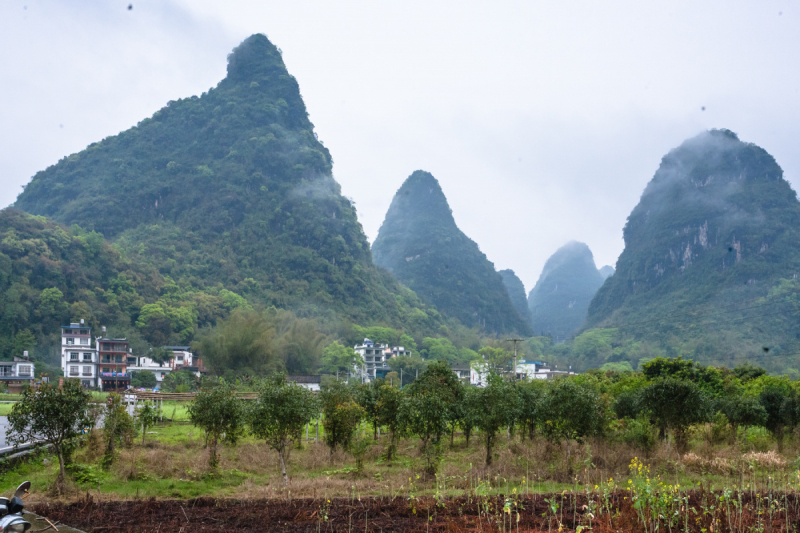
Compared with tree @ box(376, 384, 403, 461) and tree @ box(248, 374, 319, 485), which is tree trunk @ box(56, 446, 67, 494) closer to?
tree @ box(248, 374, 319, 485)

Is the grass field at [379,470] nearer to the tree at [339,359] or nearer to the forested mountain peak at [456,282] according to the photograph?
the tree at [339,359]

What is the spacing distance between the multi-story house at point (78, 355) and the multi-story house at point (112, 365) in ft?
2.45

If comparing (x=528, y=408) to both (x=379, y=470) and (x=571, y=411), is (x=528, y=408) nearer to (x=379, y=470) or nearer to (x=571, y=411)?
(x=571, y=411)

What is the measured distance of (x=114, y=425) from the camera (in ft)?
57.9

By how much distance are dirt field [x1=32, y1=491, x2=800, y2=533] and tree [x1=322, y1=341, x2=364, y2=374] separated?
2588 inches

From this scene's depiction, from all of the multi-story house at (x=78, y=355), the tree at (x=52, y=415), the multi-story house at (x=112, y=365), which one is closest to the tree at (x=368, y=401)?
the tree at (x=52, y=415)

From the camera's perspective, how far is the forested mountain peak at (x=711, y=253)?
334 ft

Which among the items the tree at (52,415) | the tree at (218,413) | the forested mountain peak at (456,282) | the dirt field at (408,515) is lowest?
the dirt field at (408,515)

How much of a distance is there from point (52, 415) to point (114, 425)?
5239 mm

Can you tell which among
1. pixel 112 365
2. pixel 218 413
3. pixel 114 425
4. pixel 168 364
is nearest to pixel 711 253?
pixel 168 364

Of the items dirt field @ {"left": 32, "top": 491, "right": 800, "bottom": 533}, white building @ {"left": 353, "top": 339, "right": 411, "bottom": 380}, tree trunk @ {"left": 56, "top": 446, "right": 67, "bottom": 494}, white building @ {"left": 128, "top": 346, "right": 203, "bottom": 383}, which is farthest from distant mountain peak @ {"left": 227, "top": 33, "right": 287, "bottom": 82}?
dirt field @ {"left": 32, "top": 491, "right": 800, "bottom": 533}

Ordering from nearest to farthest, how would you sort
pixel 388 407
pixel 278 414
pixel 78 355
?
pixel 278 414, pixel 388 407, pixel 78 355

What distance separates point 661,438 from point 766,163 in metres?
149

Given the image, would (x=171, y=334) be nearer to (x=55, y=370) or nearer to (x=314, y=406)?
(x=55, y=370)
